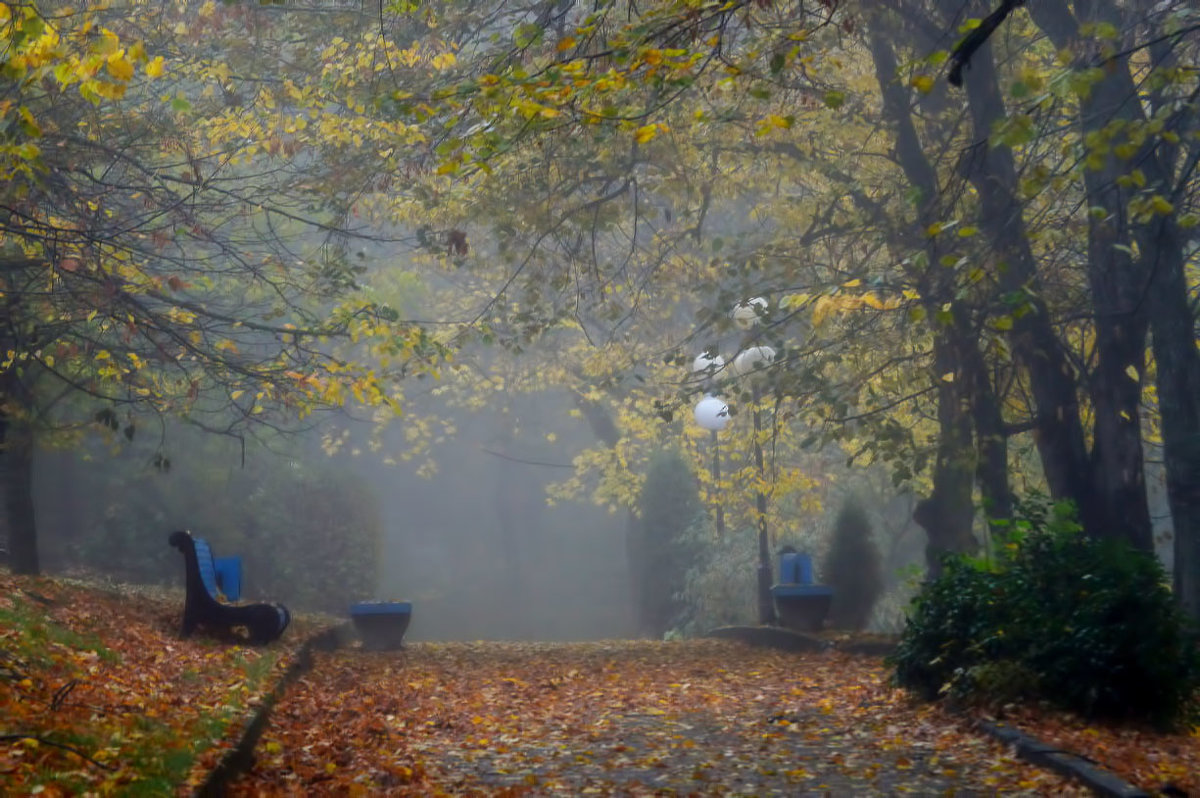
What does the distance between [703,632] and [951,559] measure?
573 inches

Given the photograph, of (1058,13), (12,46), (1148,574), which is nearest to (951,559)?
(1148,574)

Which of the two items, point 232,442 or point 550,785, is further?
point 232,442

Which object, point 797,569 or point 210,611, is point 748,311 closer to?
point 797,569

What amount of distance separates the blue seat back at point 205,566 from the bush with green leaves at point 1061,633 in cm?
743

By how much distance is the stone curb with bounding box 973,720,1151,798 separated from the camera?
5.77 m

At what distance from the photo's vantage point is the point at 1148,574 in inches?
297

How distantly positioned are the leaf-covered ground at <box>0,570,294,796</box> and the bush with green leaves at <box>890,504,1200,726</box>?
5218 millimetres

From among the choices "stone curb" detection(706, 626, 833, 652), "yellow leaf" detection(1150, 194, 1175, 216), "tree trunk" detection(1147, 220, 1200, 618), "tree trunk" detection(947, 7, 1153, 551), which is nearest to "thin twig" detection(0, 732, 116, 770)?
"yellow leaf" detection(1150, 194, 1175, 216)

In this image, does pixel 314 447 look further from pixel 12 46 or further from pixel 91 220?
pixel 12 46

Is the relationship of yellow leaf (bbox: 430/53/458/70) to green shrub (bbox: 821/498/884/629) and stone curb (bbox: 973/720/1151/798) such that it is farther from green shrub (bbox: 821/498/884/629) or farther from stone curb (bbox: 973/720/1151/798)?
stone curb (bbox: 973/720/1151/798)

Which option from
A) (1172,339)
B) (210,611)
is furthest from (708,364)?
(210,611)

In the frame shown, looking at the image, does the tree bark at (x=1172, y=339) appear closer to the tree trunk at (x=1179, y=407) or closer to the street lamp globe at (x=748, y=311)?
the tree trunk at (x=1179, y=407)

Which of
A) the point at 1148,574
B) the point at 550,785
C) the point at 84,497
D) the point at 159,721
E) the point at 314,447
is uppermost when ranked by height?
the point at 314,447

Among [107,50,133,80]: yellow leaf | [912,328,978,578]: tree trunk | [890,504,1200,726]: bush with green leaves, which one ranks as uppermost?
[107,50,133,80]: yellow leaf
